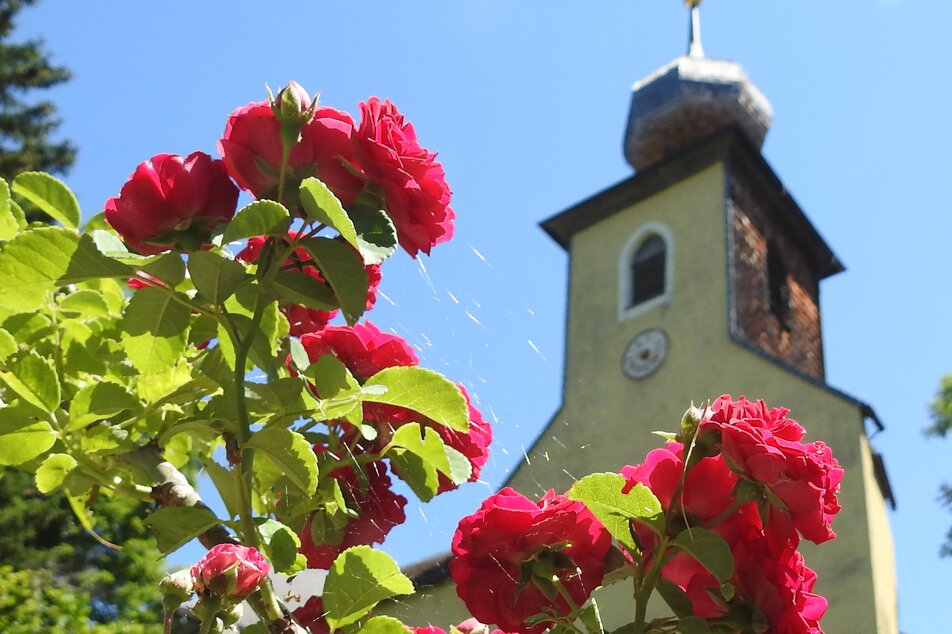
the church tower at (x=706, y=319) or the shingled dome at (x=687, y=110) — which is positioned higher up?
the shingled dome at (x=687, y=110)

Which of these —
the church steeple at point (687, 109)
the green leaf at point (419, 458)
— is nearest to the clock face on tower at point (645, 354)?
the church steeple at point (687, 109)

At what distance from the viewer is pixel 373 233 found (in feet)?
2.31

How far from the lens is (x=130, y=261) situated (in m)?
0.69

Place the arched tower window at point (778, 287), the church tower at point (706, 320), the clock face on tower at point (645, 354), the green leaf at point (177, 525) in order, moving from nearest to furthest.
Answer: the green leaf at point (177, 525) → the church tower at point (706, 320) → the clock face on tower at point (645, 354) → the arched tower window at point (778, 287)

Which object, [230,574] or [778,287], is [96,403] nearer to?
[230,574]

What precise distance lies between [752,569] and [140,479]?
19.6 inches

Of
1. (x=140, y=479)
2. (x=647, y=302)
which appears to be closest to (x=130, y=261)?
(x=140, y=479)

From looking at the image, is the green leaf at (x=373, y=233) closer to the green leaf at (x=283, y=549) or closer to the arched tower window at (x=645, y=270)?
the green leaf at (x=283, y=549)

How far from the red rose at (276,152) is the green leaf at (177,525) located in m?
0.22

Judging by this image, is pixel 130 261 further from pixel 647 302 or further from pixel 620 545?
pixel 647 302

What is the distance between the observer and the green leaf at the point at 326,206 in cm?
65

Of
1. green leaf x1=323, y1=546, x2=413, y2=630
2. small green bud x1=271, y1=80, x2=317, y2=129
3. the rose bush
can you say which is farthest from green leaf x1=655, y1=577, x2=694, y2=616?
small green bud x1=271, y1=80, x2=317, y2=129

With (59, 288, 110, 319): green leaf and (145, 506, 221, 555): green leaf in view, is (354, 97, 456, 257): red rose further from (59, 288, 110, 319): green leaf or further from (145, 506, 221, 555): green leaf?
(59, 288, 110, 319): green leaf

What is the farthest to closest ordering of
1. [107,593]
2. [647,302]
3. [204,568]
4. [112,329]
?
[647,302] < [107,593] < [112,329] < [204,568]
